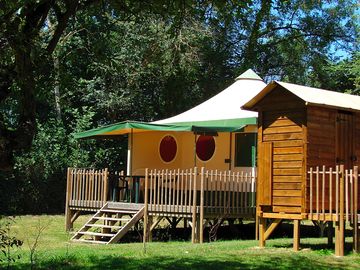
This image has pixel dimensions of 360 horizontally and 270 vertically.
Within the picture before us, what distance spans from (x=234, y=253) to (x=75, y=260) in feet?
9.35

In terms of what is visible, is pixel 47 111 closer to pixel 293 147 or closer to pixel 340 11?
pixel 340 11

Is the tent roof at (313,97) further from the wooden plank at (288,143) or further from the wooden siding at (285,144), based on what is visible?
the wooden plank at (288,143)

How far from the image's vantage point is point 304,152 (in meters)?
10.9

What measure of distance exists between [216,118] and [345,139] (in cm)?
575

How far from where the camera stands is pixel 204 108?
61.0ft

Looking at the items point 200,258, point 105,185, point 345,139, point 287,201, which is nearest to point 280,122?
point 345,139

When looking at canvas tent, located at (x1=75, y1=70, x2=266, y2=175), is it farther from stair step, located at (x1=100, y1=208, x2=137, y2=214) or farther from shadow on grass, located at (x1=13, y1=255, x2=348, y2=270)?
shadow on grass, located at (x1=13, y1=255, x2=348, y2=270)

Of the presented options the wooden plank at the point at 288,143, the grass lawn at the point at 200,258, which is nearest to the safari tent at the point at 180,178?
the grass lawn at the point at 200,258

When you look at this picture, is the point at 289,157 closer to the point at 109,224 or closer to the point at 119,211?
the point at 119,211

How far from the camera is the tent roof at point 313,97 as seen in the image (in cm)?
1097

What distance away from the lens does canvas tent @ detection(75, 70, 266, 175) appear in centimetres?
1596

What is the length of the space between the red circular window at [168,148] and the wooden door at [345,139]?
8020mm

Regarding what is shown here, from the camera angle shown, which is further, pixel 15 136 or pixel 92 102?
pixel 92 102

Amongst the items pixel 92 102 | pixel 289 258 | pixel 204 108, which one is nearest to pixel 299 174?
pixel 289 258
